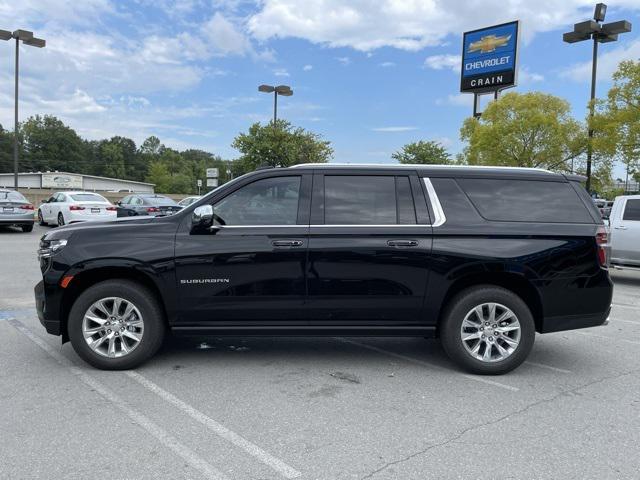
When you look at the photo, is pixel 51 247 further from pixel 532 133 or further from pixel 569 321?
pixel 532 133

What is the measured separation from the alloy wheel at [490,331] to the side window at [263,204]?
1.84 meters

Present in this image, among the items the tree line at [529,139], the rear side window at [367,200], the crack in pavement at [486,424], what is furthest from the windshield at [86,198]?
the crack in pavement at [486,424]

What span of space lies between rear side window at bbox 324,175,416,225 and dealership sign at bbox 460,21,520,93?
1041 inches

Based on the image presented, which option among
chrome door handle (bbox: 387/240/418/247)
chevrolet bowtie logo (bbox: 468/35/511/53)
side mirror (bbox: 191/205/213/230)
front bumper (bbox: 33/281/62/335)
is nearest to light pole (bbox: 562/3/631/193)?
chevrolet bowtie logo (bbox: 468/35/511/53)

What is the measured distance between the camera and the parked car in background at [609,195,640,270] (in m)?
10.4

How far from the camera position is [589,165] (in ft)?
63.4

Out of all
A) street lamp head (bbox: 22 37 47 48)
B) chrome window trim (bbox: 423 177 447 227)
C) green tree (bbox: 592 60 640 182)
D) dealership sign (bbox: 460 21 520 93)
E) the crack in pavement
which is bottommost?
the crack in pavement

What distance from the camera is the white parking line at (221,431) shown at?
3.10 m

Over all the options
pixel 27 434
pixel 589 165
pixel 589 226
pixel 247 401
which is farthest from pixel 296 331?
pixel 589 165

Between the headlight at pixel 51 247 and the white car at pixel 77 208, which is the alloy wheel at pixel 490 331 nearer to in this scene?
the headlight at pixel 51 247

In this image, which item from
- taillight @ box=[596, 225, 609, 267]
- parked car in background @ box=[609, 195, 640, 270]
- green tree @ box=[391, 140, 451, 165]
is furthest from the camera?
green tree @ box=[391, 140, 451, 165]

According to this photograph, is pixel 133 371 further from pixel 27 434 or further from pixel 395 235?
pixel 395 235

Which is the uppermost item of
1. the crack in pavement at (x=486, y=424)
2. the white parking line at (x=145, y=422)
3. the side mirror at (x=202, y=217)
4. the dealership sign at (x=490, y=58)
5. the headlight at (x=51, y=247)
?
the dealership sign at (x=490, y=58)

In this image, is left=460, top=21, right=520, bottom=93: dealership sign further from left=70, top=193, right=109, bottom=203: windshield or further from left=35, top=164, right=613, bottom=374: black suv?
left=35, top=164, right=613, bottom=374: black suv
